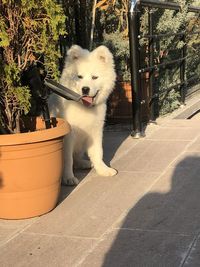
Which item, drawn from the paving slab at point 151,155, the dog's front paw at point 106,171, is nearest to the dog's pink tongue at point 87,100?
the dog's front paw at point 106,171

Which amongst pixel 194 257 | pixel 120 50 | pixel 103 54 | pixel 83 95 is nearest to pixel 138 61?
pixel 120 50

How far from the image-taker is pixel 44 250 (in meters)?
3.33

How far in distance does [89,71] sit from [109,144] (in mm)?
1710

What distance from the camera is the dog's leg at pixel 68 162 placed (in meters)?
4.73

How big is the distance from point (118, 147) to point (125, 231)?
265cm

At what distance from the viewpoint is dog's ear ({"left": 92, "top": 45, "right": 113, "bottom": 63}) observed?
4.80m

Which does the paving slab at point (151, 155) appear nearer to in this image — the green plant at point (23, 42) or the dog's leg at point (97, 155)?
the dog's leg at point (97, 155)

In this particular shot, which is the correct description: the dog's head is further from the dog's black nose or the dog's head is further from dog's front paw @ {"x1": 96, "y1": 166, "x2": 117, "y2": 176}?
dog's front paw @ {"x1": 96, "y1": 166, "x2": 117, "y2": 176}

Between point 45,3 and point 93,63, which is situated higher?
point 45,3

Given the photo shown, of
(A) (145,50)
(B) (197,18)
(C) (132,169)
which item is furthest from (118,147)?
(B) (197,18)

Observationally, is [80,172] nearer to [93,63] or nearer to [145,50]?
[93,63]

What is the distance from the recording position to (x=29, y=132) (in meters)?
3.87

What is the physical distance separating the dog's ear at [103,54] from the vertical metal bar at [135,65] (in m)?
1.50

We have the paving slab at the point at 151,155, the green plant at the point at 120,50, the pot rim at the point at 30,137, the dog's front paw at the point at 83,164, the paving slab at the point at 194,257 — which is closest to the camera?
the paving slab at the point at 194,257
